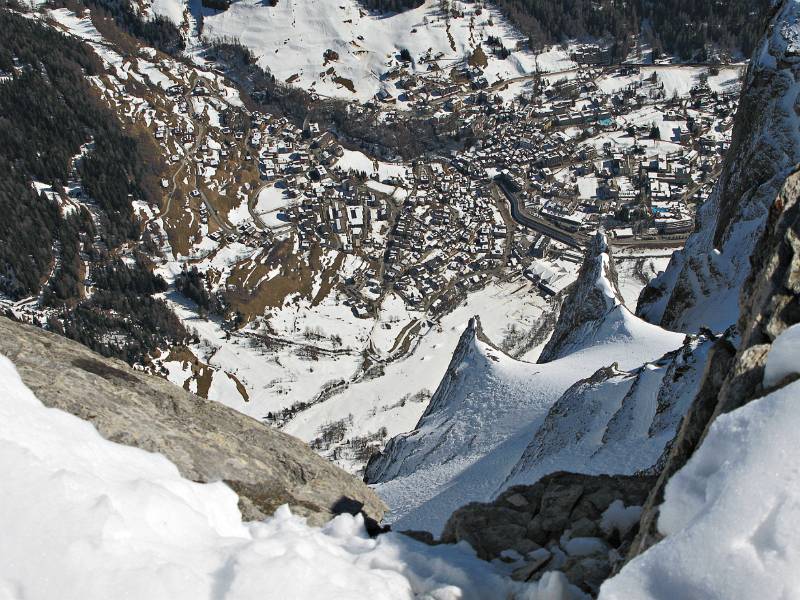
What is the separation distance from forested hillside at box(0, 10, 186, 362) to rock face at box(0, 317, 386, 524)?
97565 millimetres

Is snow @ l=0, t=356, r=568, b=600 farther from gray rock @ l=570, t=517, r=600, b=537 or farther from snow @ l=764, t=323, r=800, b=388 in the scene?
snow @ l=764, t=323, r=800, b=388

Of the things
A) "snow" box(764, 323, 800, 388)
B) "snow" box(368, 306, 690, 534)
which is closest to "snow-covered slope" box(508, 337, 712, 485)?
"snow" box(368, 306, 690, 534)

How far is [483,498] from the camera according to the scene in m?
32.8

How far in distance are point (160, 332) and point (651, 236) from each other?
11028cm

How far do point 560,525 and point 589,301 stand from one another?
51380 mm

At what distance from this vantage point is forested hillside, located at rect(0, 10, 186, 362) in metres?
122

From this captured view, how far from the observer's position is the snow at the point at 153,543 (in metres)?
13.2

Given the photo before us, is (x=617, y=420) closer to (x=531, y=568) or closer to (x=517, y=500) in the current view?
(x=517, y=500)

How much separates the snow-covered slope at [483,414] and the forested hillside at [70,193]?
78896mm

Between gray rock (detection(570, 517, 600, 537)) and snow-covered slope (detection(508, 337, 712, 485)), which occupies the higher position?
gray rock (detection(570, 517, 600, 537))

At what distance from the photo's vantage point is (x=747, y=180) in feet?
191

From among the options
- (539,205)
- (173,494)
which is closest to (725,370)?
(173,494)

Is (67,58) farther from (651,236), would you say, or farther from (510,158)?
(651,236)

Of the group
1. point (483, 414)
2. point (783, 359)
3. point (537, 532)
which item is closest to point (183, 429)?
point (537, 532)
